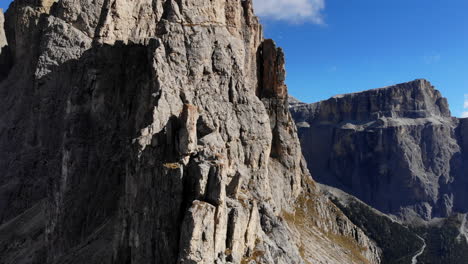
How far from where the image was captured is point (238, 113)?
69.1 meters

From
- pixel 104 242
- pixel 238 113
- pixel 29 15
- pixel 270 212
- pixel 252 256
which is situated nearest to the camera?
pixel 252 256

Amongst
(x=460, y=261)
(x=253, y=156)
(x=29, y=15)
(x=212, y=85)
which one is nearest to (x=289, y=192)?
(x=253, y=156)

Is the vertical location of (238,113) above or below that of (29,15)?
below

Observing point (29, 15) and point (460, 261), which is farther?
point (460, 261)

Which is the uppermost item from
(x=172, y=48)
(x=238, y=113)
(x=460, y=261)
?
(x=172, y=48)

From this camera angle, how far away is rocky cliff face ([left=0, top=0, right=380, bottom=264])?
47.0 meters

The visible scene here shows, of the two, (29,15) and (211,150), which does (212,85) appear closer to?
(211,150)

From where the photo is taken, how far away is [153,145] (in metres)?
50.2

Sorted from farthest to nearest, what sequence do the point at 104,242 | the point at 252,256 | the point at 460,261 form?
the point at 460,261, the point at 104,242, the point at 252,256

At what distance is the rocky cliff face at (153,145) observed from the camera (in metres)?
47.0

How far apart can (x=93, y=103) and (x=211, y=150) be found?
A: 1077 inches

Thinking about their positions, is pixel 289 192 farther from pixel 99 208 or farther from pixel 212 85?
pixel 99 208

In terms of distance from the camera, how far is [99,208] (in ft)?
211

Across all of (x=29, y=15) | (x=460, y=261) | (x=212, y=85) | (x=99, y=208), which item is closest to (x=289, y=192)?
(x=212, y=85)
